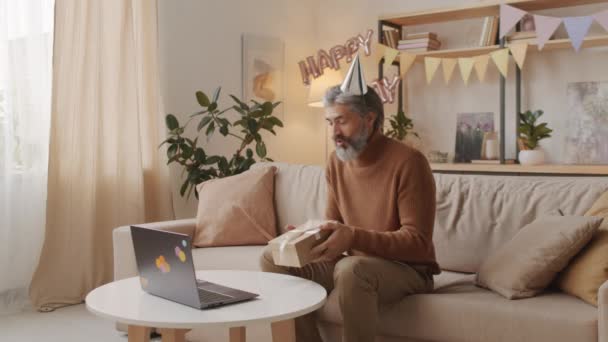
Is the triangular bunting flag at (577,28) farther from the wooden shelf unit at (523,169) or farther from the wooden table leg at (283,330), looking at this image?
the wooden table leg at (283,330)

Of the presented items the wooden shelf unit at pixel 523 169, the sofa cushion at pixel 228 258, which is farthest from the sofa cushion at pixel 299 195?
the wooden shelf unit at pixel 523 169

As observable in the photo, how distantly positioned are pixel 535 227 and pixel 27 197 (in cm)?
257

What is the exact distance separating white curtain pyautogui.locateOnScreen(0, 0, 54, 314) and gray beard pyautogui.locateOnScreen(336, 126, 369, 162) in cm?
202

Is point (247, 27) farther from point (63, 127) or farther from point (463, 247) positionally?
point (463, 247)

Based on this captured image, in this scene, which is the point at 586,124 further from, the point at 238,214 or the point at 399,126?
the point at 238,214

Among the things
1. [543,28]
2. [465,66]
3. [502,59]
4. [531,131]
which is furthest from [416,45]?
[531,131]

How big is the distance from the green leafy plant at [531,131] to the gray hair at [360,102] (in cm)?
243

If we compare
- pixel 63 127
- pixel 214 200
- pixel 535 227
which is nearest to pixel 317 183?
pixel 214 200

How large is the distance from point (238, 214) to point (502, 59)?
7.47 feet

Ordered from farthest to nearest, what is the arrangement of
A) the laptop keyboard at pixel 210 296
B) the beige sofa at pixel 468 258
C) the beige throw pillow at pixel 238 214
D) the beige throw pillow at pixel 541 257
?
1. the beige throw pillow at pixel 238 214
2. the beige throw pillow at pixel 541 257
3. the beige sofa at pixel 468 258
4. the laptop keyboard at pixel 210 296

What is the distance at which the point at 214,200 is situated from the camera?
3.37 meters

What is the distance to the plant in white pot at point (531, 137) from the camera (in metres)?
4.55

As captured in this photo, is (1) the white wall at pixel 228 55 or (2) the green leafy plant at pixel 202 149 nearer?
(2) the green leafy plant at pixel 202 149

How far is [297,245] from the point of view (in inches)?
77.8
